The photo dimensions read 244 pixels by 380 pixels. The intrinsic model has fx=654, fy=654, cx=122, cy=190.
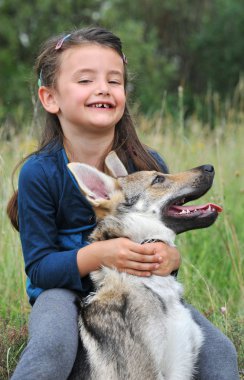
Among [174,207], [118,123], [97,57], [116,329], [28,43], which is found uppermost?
[28,43]

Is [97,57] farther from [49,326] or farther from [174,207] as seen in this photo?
[49,326]

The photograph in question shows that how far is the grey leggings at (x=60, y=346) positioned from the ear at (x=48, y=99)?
1.03m

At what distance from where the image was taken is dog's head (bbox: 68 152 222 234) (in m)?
3.09

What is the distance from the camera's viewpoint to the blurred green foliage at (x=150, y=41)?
16.4 m

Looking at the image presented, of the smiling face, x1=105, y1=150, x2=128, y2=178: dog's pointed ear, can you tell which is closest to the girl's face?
the smiling face

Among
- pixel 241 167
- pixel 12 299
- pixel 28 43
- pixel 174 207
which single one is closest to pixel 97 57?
pixel 174 207

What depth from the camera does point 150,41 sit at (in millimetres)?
23516

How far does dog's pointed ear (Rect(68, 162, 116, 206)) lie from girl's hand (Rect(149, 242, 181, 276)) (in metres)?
0.36

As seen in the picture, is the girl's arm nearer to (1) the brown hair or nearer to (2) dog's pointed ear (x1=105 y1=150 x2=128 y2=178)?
(2) dog's pointed ear (x1=105 y1=150 x2=128 y2=178)

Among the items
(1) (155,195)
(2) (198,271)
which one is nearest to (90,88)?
(1) (155,195)

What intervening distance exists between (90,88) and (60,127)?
383 mm

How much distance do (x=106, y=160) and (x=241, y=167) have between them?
135 inches

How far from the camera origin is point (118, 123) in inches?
152

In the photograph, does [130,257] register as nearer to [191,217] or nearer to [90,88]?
[191,217]
